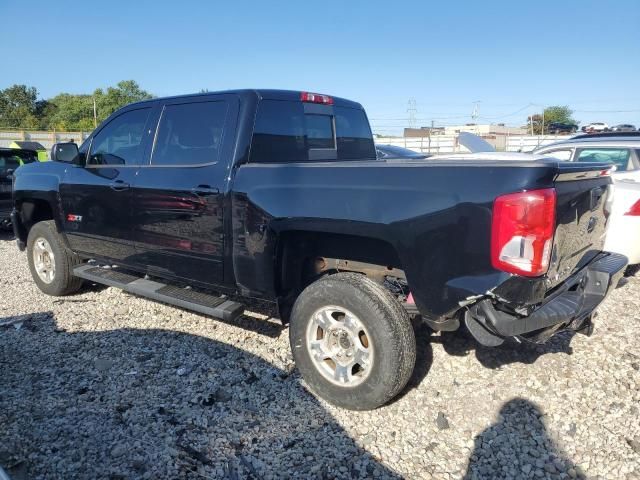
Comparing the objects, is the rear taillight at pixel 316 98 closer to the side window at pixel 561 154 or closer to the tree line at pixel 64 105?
the side window at pixel 561 154

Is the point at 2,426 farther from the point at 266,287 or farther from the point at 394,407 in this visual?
the point at 394,407

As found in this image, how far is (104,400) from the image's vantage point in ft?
10.7

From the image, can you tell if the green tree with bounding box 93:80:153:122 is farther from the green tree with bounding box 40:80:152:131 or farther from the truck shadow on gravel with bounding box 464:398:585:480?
the truck shadow on gravel with bounding box 464:398:585:480

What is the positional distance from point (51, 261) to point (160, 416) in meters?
3.20

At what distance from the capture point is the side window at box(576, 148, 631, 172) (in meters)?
6.54

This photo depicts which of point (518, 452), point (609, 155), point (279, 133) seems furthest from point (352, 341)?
point (609, 155)

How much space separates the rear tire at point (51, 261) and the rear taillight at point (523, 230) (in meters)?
4.50

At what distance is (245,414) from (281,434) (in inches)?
12.9

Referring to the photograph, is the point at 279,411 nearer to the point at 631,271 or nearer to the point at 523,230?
the point at 523,230

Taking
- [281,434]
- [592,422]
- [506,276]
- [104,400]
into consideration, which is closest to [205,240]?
[104,400]

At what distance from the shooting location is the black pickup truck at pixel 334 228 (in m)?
2.53

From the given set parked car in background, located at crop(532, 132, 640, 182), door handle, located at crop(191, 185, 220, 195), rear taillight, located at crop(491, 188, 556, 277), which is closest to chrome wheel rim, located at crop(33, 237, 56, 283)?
door handle, located at crop(191, 185, 220, 195)

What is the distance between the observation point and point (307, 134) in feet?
13.5

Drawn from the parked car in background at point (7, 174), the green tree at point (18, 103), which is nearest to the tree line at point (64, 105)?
the green tree at point (18, 103)
